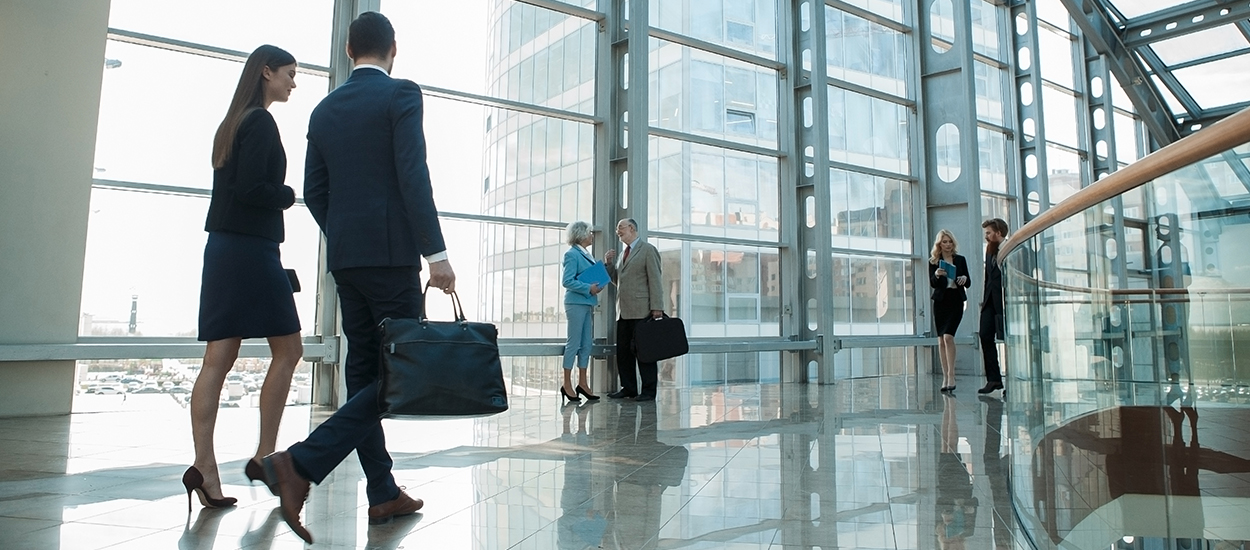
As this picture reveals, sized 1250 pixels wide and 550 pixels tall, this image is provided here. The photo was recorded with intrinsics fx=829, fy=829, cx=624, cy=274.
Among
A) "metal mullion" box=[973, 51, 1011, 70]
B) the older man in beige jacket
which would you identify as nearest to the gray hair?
the older man in beige jacket

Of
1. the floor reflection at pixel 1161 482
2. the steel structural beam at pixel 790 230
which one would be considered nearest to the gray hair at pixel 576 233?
the steel structural beam at pixel 790 230

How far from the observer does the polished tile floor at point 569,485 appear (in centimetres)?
215

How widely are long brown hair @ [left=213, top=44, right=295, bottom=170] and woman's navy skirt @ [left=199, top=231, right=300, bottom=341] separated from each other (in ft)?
0.81

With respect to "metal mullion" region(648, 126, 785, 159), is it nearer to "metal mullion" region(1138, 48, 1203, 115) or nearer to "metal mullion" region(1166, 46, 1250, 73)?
"metal mullion" region(1138, 48, 1203, 115)

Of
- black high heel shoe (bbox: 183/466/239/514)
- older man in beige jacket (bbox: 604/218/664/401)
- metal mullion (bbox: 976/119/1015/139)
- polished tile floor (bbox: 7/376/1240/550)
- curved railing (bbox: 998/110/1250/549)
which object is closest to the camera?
curved railing (bbox: 998/110/1250/549)

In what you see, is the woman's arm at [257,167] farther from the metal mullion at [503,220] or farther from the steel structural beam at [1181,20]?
the steel structural beam at [1181,20]

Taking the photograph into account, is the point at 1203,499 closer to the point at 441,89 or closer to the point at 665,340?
the point at 665,340

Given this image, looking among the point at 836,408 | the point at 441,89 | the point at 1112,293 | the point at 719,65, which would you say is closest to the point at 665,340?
the point at 836,408

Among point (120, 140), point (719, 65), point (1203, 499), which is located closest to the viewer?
point (1203, 499)

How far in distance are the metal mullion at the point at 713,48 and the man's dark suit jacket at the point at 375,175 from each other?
19.1ft

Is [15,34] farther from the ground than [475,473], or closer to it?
farther from the ground

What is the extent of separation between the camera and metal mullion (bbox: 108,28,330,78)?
5.32 m

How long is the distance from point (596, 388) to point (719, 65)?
11.6ft

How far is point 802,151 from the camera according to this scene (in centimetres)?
878
